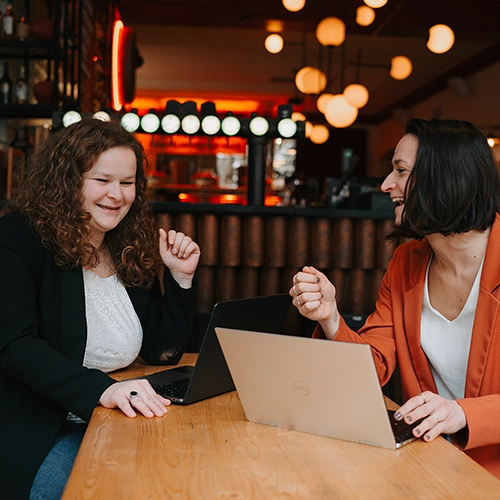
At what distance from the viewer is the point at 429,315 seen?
6.15 ft

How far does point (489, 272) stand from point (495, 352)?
200 millimetres

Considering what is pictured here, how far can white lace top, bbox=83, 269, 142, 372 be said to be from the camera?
1829 millimetres

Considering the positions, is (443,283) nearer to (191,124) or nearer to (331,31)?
(191,124)

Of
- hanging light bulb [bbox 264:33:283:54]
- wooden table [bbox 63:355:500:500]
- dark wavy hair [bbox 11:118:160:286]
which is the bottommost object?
wooden table [bbox 63:355:500:500]

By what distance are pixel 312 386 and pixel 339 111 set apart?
5.27 metres

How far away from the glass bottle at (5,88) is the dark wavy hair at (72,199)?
9.11 ft

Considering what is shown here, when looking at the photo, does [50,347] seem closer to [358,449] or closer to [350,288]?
[358,449]

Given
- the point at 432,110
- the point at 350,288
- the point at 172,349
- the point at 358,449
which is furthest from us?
the point at 432,110

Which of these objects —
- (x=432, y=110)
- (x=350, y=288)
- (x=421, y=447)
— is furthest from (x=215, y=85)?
(x=421, y=447)

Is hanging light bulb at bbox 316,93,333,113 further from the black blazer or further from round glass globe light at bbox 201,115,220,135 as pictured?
the black blazer

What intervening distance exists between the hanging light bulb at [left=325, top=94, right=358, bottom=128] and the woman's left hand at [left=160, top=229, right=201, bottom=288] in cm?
450

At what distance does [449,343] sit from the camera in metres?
1.83

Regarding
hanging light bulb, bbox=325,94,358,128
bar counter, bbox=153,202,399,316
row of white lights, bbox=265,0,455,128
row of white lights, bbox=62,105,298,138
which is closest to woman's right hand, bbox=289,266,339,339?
bar counter, bbox=153,202,399,316

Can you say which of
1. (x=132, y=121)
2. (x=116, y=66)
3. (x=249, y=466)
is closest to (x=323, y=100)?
(x=116, y=66)
